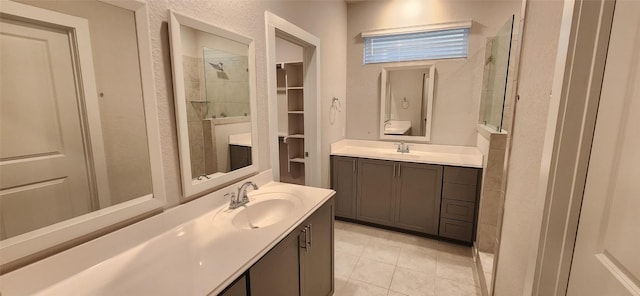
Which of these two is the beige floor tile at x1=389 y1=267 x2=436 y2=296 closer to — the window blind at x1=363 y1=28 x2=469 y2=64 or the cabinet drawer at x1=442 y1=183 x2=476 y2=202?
the cabinet drawer at x1=442 y1=183 x2=476 y2=202

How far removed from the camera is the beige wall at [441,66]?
8.98 feet

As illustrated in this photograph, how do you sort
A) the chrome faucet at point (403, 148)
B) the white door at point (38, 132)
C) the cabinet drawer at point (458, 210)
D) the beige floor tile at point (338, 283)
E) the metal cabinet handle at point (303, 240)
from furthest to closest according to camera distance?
the chrome faucet at point (403, 148), the cabinet drawer at point (458, 210), the beige floor tile at point (338, 283), the metal cabinet handle at point (303, 240), the white door at point (38, 132)

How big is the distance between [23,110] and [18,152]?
13 centimetres

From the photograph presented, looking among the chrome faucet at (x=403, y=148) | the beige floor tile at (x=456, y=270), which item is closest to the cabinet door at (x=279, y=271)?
the beige floor tile at (x=456, y=270)

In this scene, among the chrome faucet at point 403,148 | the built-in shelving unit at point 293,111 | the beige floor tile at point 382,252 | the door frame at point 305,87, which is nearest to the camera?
the door frame at point 305,87

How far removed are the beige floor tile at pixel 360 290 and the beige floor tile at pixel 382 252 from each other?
0.38 m

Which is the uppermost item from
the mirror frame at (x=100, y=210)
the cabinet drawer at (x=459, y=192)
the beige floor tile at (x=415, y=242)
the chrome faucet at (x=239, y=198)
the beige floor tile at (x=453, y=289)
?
the mirror frame at (x=100, y=210)

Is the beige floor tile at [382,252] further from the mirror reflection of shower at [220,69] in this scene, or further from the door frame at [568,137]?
the mirror reflection of shower at [220,69]

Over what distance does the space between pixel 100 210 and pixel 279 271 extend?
2.52 ft

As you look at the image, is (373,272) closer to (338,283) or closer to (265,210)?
(338,283)

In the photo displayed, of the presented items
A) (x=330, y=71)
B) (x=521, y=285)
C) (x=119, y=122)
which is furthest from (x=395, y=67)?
(x=119, y=122)

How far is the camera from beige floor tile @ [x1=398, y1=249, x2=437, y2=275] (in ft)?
7.51

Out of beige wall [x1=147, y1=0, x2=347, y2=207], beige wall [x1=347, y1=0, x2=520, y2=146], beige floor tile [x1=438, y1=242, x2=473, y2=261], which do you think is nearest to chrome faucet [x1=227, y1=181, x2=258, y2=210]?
beige wall [x1=147, y1=0, x2=347, y2=207]

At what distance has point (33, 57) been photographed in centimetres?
84
